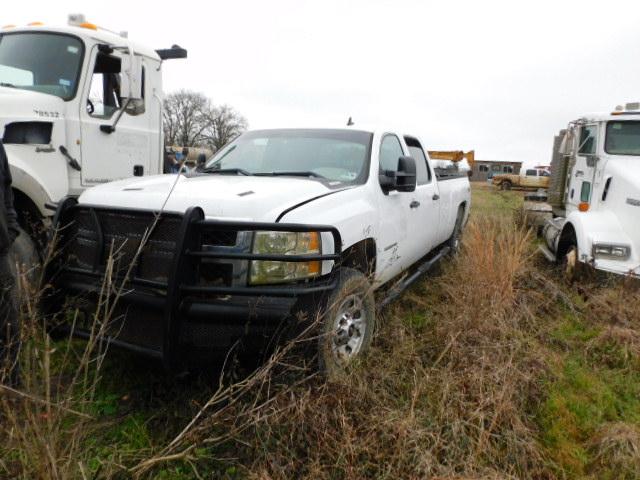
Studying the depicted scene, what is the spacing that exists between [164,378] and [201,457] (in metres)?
0.97

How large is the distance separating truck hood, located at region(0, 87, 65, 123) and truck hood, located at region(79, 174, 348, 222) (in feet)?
4.97

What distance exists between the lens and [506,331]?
142 inches

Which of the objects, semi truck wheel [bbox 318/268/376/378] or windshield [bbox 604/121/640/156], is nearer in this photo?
semi truck wheel [bbox 318/268/376/378]

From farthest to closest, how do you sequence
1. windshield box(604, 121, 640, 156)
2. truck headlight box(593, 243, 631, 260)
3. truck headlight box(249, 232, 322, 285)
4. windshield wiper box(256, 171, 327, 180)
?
windshield box(604, 121, 640, 156) < truck headlight box(593, 243, 631, 260) < windshield wiper box(256, 171, 327, 180) < truck headlight box(249, 232, 322, 285)

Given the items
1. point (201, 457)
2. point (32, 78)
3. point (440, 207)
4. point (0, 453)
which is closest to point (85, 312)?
point (0, 453)

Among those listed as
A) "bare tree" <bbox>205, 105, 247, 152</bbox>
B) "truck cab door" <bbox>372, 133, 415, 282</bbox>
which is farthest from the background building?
"truck cab door" <bbox>372, 133, 415, 282</bbox>

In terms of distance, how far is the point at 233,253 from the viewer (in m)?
2.39

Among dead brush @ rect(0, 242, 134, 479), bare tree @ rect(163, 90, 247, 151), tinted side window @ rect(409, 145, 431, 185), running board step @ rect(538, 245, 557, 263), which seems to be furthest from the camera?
bare tree @ rect(163, 90, 247, 151)

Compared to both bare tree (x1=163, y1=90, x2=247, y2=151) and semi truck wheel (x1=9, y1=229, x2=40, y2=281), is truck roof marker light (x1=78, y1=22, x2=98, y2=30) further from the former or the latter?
bare tree (x1=163, y1=90, x2=247, y2=151)

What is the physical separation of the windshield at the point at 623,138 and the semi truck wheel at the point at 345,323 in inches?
200

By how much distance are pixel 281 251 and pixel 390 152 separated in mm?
2236

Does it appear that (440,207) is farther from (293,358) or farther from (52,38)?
(52,38)

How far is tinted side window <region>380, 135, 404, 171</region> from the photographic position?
4.17 metres

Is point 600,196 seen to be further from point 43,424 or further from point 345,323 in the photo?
point 43,424
